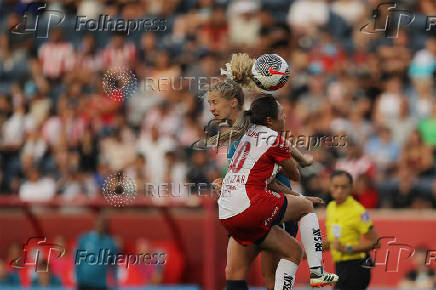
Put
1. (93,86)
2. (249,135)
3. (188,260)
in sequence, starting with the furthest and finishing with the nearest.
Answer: (93,86)
(188,260)
(249,135)

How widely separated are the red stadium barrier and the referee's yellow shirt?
3232 mm

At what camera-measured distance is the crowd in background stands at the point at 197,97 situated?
45.9 ft

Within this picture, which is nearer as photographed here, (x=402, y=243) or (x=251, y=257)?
(x=251, y=257)

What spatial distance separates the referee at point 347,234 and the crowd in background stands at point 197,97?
141 inches

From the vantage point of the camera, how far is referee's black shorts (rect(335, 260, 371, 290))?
9.43m

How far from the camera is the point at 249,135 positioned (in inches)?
301

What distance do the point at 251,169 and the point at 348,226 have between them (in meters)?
2.22

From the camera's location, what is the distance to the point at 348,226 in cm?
945

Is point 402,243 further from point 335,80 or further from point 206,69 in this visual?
point 206,69

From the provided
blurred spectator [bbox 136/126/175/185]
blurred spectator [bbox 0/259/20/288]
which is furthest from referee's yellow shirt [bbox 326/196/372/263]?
blurred spectator [bbox 0/259/20/288]

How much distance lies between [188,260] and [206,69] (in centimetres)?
293

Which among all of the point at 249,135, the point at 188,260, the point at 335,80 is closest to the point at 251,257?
the point at 249,135

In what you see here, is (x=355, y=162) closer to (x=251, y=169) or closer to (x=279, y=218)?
(x=279, y=218)

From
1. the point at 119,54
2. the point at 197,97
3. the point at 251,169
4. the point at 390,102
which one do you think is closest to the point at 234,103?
the point at 251,169
